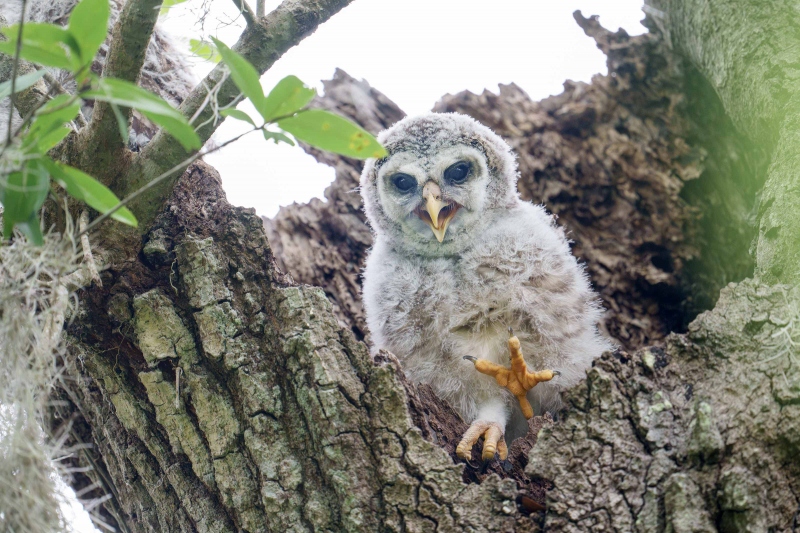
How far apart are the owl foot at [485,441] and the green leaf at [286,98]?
1039 millimetres

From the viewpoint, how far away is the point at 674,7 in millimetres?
2902

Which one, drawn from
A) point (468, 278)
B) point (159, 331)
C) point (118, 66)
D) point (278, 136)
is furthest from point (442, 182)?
point (278, 136)

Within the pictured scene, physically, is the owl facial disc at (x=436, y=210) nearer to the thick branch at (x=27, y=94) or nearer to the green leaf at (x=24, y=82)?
the thick branch at (x=27, y=94)

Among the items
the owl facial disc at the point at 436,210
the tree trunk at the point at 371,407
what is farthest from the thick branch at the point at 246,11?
the owl facial disc at the point at 436,210

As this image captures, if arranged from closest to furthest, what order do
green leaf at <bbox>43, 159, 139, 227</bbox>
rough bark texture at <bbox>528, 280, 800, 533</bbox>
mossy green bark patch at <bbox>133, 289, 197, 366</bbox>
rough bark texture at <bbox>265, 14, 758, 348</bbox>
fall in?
green leaf at <bbox>43, 159, 139, 227</bbox> < rough bark texture at <bbox>528, 280, 800, 533</bbox> < mossy green bark patch at <bbox>133, 289, 197, 366</bbox> < rough bark texture at <bbox>265, 14, 758, 348</bbox>

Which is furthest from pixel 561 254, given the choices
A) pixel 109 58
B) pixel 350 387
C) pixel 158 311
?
pixel 109 58

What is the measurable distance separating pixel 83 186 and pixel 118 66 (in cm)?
47

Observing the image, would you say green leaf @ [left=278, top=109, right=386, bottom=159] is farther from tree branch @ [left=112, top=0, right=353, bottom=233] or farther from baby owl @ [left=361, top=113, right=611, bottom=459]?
baby owl @ [left=361, top=113, right=611, bottom=459]

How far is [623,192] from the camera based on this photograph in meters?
3.37

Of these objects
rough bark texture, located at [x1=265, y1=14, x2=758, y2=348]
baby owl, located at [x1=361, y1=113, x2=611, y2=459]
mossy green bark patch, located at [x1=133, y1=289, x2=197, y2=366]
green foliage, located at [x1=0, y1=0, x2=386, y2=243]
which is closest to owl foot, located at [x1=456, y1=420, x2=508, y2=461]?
baby owl, located at [x1=361, y1=113, x2=611, y2=459]

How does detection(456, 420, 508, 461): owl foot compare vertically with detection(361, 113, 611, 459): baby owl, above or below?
below

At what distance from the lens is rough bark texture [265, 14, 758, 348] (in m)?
3.14

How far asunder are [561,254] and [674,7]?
1.23 m

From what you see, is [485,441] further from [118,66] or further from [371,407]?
[118,66]
